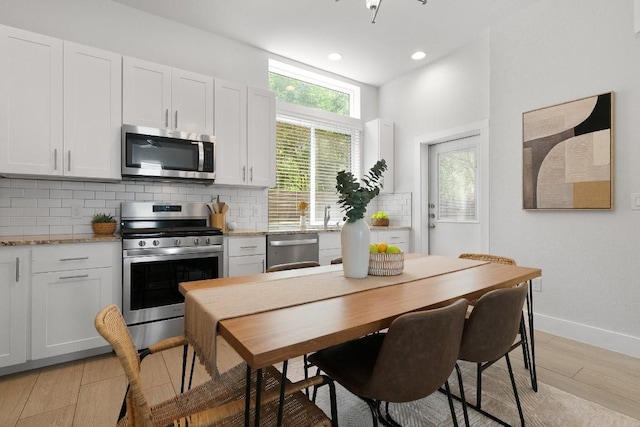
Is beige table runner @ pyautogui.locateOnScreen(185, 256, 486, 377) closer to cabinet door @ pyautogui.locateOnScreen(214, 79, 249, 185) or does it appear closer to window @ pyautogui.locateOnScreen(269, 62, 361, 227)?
Answer: cabinet door @ pyautogui.locateOnScreen(214, 79, 249, 185)

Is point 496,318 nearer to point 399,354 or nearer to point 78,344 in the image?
point 399,354

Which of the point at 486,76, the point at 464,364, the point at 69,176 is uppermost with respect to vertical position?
the point at 486,76

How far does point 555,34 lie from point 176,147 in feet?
12.0

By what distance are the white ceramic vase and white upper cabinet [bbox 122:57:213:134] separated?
222 centimetres

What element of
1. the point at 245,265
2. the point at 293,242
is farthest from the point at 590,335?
the point at 245,265

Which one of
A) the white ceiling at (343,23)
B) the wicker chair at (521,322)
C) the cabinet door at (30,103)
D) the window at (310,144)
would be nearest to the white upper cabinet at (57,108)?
the cabinet door at (30,103)

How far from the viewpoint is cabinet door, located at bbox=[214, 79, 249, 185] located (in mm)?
3383

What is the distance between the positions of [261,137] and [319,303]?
8.89 feet

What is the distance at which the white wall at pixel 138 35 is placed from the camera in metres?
2.88

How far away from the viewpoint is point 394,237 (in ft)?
14.6

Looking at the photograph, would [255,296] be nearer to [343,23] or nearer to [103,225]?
[103,225]

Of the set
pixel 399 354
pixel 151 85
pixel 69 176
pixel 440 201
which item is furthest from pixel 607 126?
pixel 69 176

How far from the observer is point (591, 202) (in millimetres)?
2781

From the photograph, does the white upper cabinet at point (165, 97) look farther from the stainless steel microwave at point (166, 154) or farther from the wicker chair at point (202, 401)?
the wicker chair at point (202, 401)
